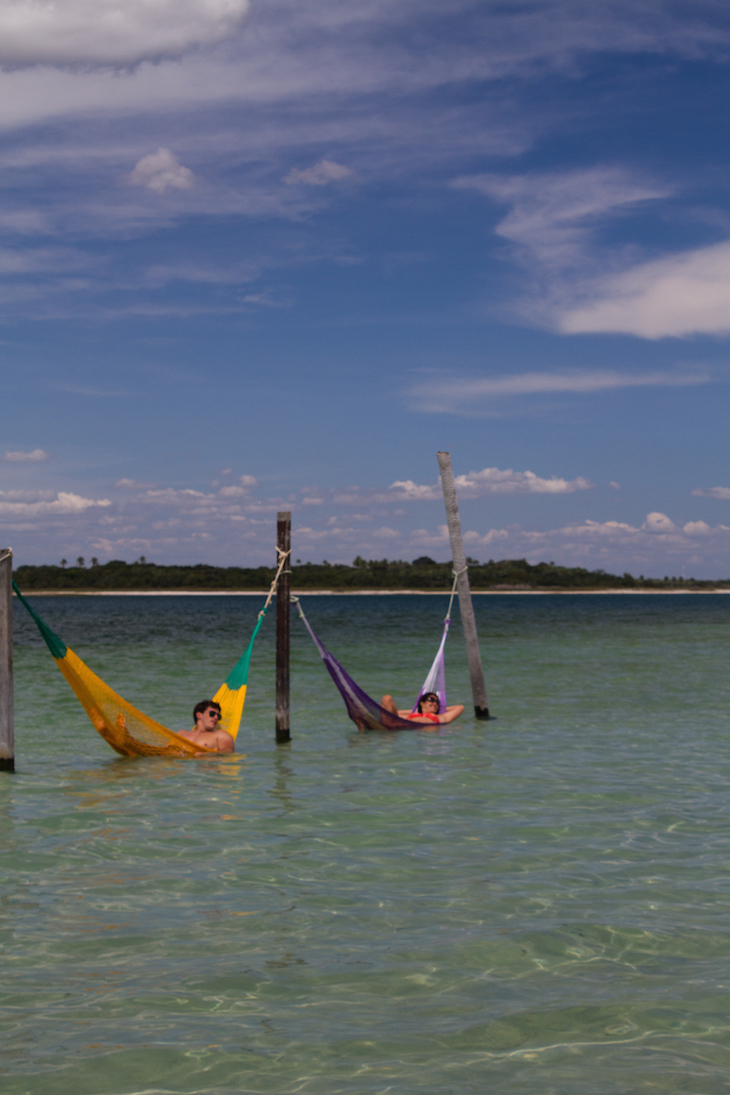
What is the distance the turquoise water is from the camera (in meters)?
3.88

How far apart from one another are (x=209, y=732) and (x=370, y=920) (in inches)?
256

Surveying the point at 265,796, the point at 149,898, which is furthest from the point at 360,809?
the point at 149,898

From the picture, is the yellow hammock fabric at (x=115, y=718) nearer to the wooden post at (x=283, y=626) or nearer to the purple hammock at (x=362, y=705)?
the wooden post at (x=283, y=626)

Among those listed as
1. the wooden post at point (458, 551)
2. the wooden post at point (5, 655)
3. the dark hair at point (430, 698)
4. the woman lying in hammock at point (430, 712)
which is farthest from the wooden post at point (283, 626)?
the wooden post at point (5, 655)

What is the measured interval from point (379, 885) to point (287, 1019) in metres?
1.98

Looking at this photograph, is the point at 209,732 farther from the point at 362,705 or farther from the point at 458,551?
the point at 458,551

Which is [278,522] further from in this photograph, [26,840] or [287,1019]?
[287,1019]

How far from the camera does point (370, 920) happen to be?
5473mm

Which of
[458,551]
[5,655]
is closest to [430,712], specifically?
[458,551]

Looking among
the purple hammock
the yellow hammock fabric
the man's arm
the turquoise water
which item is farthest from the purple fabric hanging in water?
the yellow hammock fabric

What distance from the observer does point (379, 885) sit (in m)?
6.16

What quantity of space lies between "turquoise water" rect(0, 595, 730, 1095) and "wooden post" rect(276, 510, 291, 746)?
0.46 meters

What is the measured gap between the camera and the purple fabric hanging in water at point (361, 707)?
12539 millimetres

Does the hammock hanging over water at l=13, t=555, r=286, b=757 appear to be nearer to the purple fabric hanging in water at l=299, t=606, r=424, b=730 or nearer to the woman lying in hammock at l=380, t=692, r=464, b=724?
the purple fabric hanging in water at l=299, t=606, r=424, b=730
